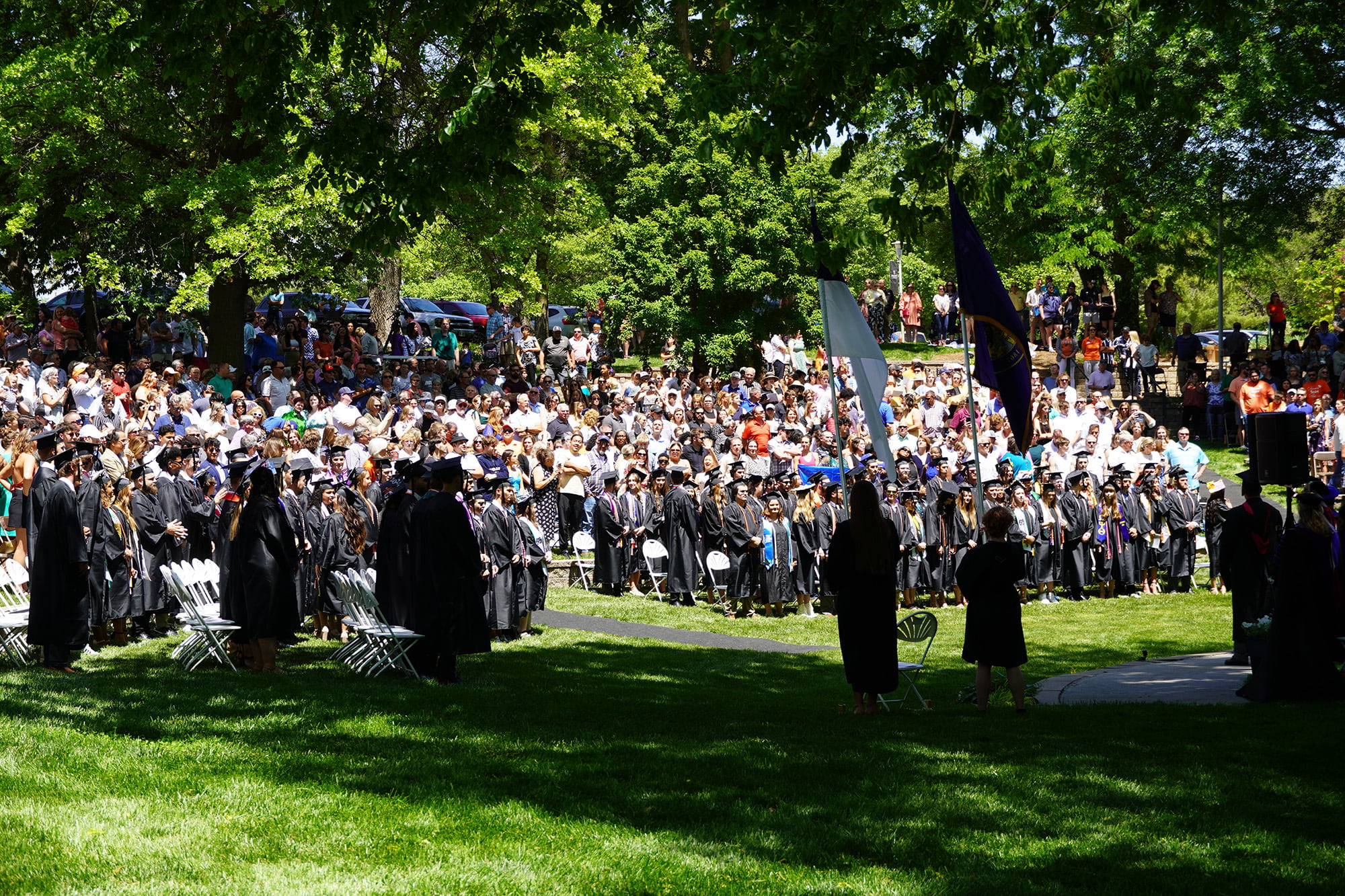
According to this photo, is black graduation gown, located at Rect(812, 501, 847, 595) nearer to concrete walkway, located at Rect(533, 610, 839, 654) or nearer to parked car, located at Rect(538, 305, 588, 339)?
concrete walkway, located at Rect(533, 610, 839, 654)

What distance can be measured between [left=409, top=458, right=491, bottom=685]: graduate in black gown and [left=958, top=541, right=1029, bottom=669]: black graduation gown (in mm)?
3829

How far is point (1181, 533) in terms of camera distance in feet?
65.5

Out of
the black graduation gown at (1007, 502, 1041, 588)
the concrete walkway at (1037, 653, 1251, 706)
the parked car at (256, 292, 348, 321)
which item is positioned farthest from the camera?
the parked car at (256, 292, 348, 321)

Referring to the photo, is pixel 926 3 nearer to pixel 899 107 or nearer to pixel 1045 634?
pixel 899 107

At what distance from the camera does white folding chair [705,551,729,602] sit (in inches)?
672

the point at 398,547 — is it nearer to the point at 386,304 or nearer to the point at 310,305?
the point at 310,305

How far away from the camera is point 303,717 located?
8578 millimetres

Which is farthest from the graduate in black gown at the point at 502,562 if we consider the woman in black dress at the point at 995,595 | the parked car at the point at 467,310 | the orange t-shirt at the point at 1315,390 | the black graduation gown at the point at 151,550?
the parked car at the point at 467,310

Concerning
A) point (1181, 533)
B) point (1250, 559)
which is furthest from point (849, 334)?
point (1181, 533)

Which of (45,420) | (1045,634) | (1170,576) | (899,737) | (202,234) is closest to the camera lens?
(899,737)

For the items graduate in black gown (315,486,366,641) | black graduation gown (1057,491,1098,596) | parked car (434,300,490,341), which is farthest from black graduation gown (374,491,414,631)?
parked car (434,300,490,341)

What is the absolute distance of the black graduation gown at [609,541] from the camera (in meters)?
17.8

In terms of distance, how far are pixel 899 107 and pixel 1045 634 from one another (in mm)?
6720

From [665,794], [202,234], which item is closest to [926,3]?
[665,794]
